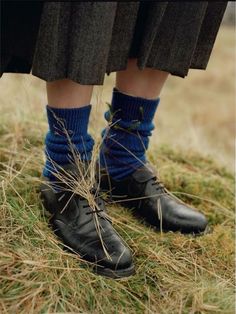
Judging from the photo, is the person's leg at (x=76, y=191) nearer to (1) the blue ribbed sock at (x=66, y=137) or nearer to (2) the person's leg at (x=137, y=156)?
(1) the blue ribbed sock at (x=66, y=137)

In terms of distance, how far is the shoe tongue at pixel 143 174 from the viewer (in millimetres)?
1542

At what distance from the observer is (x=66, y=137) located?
4.40ft

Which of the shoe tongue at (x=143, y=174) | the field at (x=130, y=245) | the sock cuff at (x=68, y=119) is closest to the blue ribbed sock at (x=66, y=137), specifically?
the sock cuff at (x=68, y=119)

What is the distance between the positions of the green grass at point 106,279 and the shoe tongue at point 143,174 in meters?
0.12

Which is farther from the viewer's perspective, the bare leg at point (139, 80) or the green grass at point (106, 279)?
the bare leg at point (139, 80)

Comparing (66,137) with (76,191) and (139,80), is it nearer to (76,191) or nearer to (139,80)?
(76,191)

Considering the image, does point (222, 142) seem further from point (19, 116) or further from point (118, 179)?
point (118, 179)

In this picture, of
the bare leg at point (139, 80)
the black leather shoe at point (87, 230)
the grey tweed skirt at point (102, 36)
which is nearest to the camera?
the grey tweed skirt at point (102, 36)

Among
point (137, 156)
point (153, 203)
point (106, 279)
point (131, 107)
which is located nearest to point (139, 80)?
point (131, 107)

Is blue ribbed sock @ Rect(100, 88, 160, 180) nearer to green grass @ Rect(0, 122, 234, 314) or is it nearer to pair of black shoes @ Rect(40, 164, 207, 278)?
pair of black shoes @ Rect(40, 164, 207, 278)

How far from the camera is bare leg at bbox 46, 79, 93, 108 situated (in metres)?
1.27

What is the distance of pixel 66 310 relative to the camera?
1.09 metres

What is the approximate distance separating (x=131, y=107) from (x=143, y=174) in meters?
0.21

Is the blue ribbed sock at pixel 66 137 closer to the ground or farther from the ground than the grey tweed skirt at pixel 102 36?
closer to the ground
